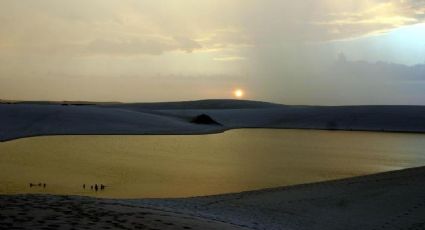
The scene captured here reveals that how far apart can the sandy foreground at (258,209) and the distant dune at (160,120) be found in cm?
1620

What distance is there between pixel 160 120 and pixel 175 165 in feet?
67.2

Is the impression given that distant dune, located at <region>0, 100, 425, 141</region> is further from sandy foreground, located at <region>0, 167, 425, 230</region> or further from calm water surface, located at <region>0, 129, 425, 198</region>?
sandy foreground, located at <region>0, 167, 425, 230</region>

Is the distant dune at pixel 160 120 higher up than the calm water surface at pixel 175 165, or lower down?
higher up

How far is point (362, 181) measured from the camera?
38.0 ft

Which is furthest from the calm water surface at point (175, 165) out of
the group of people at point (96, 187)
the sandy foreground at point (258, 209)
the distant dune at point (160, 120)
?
the distant dune at point (160, 120)

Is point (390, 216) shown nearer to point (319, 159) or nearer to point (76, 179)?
point (76, 179)

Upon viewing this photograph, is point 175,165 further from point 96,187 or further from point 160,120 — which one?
point 160,120

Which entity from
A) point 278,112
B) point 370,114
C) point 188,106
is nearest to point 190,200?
point 370,114

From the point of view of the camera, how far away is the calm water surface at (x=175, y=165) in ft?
36.2

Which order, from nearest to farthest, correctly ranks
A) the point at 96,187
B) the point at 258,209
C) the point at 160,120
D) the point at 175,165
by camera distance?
the point at 258,209 < the point at 96,187 < the point at 175,165 < the point at 160,120

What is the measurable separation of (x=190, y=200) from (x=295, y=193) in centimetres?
228

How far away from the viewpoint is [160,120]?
3491 centimetres

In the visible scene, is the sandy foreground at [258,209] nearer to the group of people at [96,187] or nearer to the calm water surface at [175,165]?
the calm water surface at [175,165]

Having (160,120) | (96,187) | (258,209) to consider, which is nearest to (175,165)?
(96,187)
